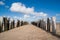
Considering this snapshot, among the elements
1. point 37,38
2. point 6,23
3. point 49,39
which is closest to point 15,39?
point 37,38

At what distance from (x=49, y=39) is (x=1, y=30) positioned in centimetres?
437

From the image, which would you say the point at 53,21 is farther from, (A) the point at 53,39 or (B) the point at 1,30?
(B) the point at 1,30

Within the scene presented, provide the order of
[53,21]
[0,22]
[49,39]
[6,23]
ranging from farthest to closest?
[6,23], [0,22], [53,21], [49,39]

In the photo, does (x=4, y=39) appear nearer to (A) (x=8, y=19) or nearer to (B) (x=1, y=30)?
(B) (x=1, y=30)

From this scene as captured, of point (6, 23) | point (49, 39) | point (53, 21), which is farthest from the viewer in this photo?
point (6, 23)

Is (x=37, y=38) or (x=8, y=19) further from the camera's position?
(x=8, y=19)

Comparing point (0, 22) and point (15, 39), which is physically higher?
point (0, 22)

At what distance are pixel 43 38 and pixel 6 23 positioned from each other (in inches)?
171

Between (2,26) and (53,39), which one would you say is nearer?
(53,39)

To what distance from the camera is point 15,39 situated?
6703 mm

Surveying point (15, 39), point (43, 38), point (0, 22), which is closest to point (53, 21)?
point (43, 38)

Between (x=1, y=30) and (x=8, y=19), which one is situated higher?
(x=8, y=19)

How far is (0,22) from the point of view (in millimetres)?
9648

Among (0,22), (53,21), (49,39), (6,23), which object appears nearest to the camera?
(49,39)
